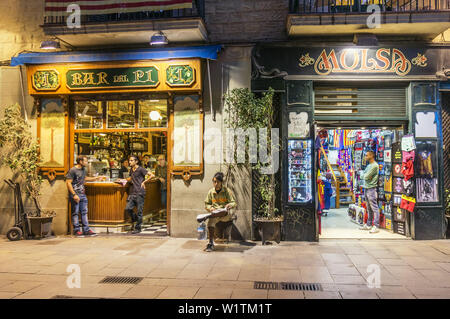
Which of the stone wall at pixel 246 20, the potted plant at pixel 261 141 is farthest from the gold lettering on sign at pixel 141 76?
the potted plant at pixel 261 141

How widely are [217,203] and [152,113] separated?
130 inches

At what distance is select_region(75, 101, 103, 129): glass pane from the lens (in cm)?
933

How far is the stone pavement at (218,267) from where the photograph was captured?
502 cm

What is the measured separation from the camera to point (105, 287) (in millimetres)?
5223

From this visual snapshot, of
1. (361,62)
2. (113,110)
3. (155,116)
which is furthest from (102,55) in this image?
(361,62)

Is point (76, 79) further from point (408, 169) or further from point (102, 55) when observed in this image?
point (408, 169)

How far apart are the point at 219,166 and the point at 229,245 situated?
1.98 metres

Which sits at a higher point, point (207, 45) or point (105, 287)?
point (207, 45)

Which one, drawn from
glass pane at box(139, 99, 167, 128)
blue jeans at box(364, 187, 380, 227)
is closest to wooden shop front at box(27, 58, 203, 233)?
glass pane at box(139, 99, 167, 128)

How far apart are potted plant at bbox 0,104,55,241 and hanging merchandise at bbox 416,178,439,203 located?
937 cm

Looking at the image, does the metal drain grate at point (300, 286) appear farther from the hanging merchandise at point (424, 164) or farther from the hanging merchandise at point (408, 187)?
the hanging merchandise at point (424, 164)

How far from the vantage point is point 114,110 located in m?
9.34

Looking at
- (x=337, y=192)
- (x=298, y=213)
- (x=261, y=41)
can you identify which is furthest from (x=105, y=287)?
(x=337, y=192)
